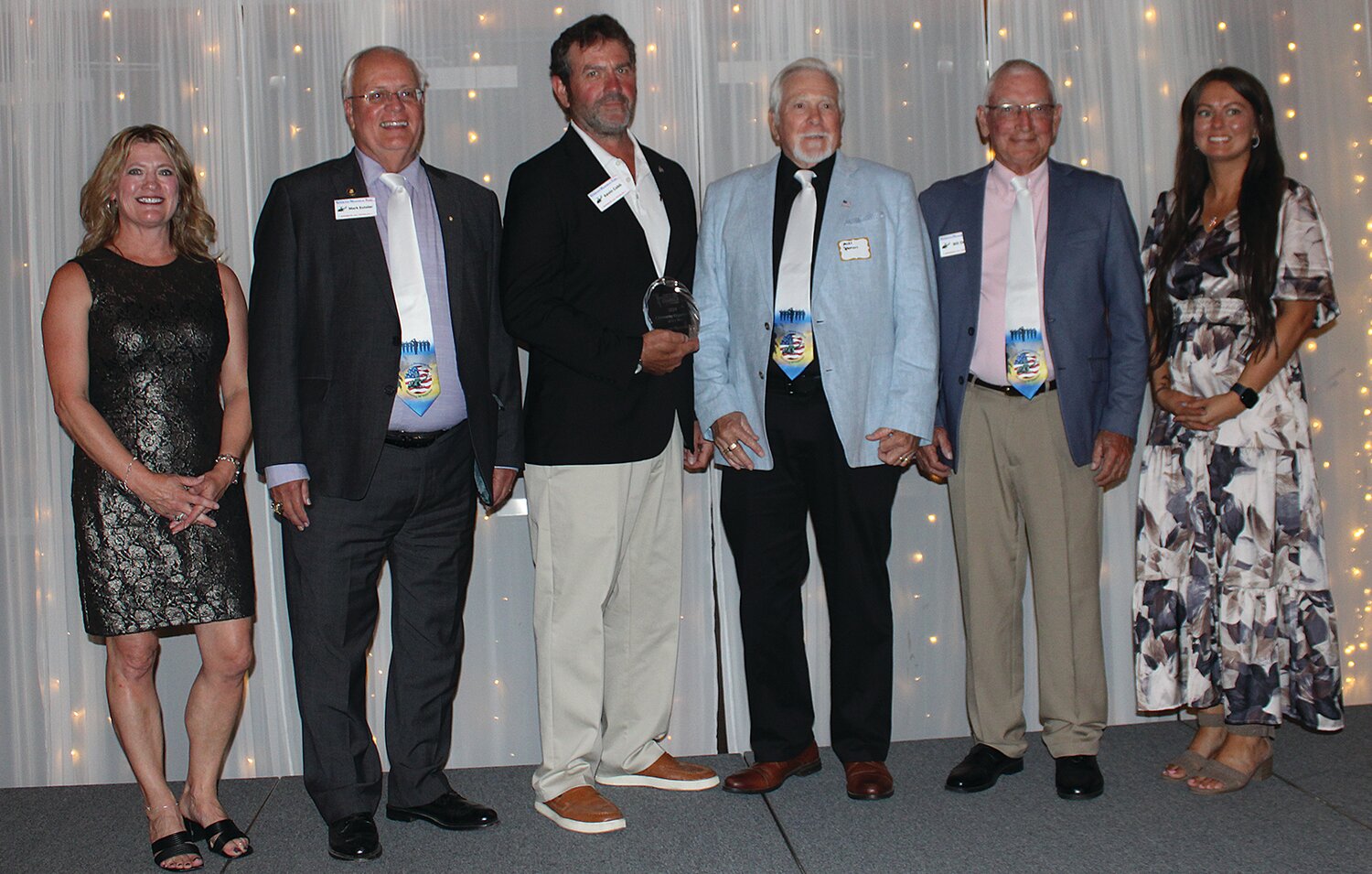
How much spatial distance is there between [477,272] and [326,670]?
1116 mm

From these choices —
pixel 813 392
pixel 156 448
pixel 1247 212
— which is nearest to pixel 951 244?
pixel 813 392

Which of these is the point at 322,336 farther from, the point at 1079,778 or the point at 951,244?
the point at 1079,778

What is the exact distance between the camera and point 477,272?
124 inches

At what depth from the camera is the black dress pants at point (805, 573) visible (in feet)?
10.5

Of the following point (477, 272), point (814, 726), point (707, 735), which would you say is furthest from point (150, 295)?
point (814, 726)

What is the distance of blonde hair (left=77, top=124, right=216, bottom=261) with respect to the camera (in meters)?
2.94

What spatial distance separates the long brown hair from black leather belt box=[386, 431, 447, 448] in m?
2.08

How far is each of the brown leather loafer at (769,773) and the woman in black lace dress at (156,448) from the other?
1309 millimetres

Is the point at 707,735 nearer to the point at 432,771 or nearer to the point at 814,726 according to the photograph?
the point at 814,726

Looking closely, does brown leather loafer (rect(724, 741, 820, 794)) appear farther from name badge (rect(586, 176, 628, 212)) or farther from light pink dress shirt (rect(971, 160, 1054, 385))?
name badge (rect(586, 176, 628, 212))

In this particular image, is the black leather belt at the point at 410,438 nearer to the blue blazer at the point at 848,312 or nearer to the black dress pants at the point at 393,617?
the black dress pants at the point at 393,617

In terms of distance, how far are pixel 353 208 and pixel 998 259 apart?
1.76 metres

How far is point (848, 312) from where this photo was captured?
315 cm

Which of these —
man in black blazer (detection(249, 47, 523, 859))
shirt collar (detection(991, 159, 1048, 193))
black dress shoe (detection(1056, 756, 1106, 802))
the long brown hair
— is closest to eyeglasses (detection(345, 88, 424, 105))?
man in black blazer (detection(249, 47, 523, 859))
